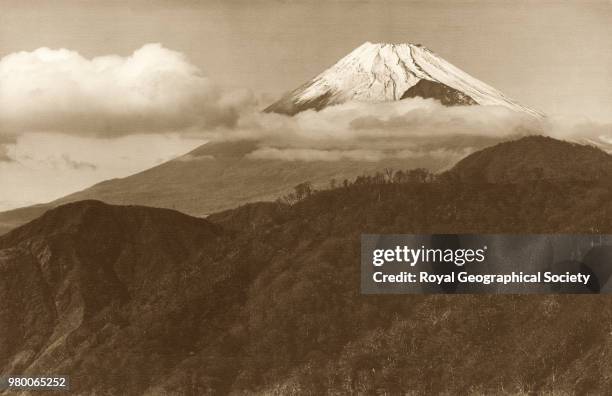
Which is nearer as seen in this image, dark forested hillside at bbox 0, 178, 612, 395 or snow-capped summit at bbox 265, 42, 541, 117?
dark forested hillside at bbox 0, 178, 612, 395

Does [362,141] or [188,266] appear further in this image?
[188,266]

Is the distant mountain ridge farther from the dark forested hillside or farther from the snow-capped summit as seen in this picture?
the snow-capped summit

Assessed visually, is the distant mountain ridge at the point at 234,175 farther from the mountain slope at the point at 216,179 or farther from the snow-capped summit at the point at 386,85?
the snow-capped summit at the point at 386,85

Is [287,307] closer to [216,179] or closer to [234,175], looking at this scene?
[234,175]

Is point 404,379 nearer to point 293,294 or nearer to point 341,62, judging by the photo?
point 293,294

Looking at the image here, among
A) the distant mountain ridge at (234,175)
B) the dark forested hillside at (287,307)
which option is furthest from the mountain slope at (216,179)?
the dark forested hillside at (287,307)

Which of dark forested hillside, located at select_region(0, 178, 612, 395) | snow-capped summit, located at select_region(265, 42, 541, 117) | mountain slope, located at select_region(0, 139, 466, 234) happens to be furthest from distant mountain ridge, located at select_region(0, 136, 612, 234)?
snow-capped summit, located at select_region(265, 42, 541, 117)

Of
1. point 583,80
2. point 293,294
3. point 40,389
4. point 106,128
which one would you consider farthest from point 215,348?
point 583,80
